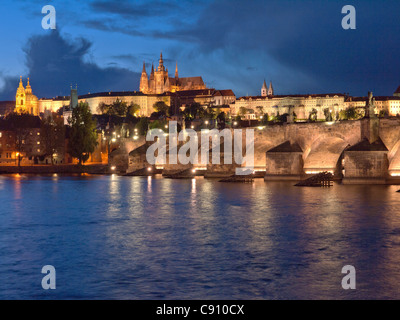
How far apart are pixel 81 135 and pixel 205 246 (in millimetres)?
51250

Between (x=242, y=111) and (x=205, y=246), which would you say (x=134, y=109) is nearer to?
(x=242, y=111)

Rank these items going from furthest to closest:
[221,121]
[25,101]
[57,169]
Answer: [25,101], [57,169], [221,121]

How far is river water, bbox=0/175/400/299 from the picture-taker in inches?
565

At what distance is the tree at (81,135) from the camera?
69.3 metres

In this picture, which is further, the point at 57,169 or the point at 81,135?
the point at 57,169

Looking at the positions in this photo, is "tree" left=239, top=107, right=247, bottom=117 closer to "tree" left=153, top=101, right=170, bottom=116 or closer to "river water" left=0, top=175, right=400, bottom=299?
"tree" left=153, top=101, right=170, bottom=116

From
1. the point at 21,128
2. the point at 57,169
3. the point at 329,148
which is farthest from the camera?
the point at 21,128

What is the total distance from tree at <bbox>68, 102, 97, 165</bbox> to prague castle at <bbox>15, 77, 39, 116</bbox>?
251 feet

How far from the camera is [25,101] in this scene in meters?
160

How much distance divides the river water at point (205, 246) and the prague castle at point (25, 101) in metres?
118

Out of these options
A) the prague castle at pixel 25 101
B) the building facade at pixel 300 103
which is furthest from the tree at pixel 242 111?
the prague castle at pixel 25 101

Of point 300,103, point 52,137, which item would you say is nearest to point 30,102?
point 300,103
